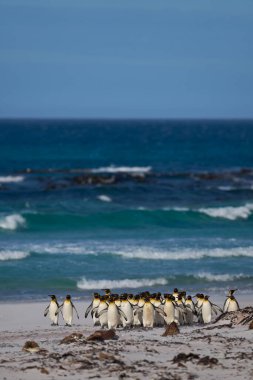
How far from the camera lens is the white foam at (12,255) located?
2275 centimetres

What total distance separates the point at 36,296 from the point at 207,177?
26.2 metres

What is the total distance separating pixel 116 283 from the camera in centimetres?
1998

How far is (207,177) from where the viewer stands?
44.3 meters

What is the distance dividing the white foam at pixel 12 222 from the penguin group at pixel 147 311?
42.6ft

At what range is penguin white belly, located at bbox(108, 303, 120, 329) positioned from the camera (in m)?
14.5

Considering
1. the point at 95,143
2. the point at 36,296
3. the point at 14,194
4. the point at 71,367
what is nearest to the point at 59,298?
the point at 36,296

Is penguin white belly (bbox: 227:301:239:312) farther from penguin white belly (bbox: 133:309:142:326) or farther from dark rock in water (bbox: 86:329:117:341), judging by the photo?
dark rock in water (bbox: 86:329:117:341)

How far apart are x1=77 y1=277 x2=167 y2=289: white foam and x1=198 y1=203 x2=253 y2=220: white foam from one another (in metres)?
11.8

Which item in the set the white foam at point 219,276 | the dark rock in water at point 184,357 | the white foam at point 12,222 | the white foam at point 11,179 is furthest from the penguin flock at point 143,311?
the white foam at point 11,179

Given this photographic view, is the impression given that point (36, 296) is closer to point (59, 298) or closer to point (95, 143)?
point (59, 298)

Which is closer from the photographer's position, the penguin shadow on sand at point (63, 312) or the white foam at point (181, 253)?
the penguin shadow on sand at point (63, 312)

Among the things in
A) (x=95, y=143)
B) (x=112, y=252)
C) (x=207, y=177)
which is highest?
(x=95, y=143)

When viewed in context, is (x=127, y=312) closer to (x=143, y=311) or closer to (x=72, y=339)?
(x=143, y=311)

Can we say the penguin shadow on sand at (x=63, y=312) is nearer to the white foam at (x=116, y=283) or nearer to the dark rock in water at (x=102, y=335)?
the dark rock in water at (x=102, y=335)
